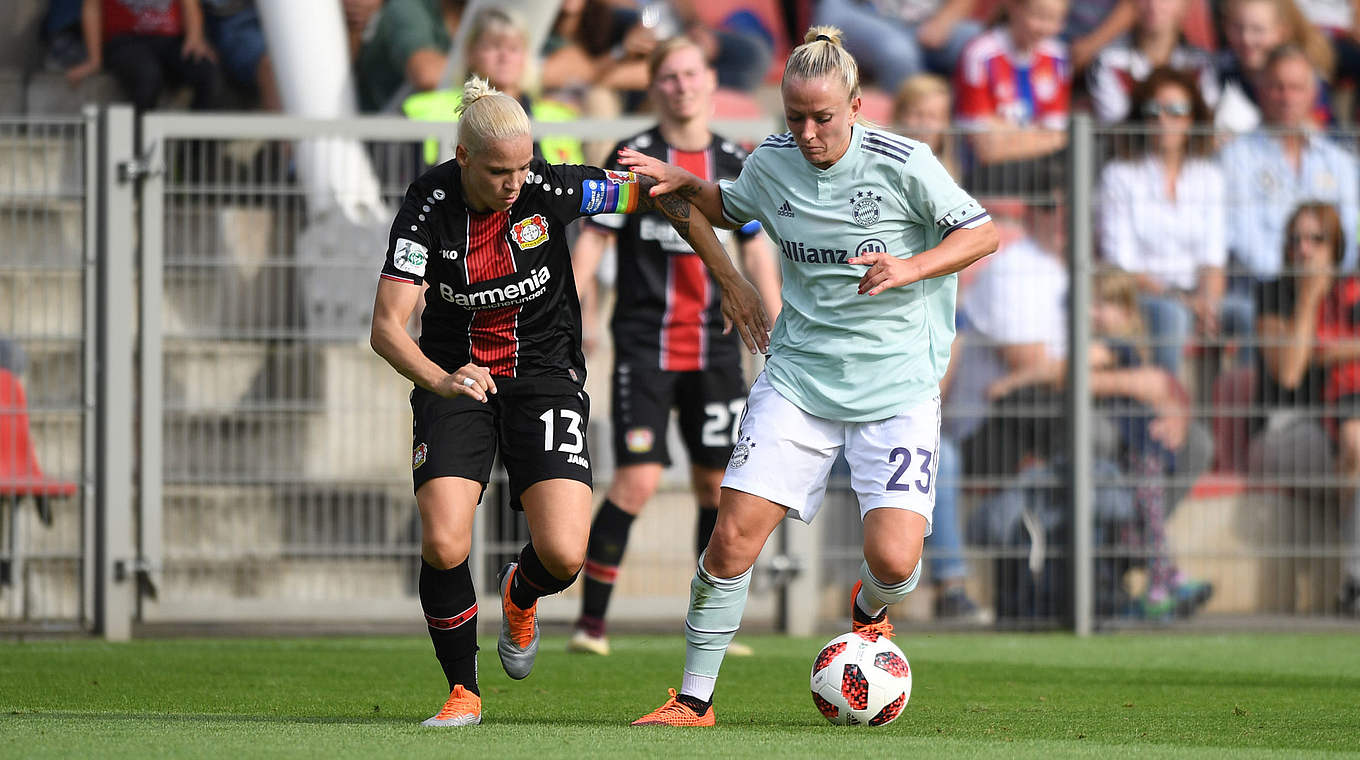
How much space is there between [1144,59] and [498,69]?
5.00 metres

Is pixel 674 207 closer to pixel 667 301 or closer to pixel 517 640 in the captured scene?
pixel 517 640

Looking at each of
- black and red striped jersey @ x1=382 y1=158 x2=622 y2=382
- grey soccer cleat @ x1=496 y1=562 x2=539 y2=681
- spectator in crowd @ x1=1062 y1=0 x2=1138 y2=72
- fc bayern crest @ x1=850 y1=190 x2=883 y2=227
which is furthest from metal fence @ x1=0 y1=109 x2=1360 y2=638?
fc bayern crest @ x1=850 y1=190 x2=883 y2=227

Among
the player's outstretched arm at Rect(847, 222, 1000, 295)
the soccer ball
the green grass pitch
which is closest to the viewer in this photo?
the green grass pitch

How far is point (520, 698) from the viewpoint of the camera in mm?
6645

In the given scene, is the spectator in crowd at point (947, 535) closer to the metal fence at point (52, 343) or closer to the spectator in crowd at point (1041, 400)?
the spectator in crowd at point (1041, 400)

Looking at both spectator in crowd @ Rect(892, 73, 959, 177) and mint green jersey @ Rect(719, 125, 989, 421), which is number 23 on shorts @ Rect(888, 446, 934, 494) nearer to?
mint green jersey @ Rect(719, 125, 989, 421)

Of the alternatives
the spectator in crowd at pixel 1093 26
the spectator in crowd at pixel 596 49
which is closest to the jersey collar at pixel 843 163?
the spectator in crowd at pixel 596 49

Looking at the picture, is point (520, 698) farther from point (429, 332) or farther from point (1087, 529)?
point (1087, 529)

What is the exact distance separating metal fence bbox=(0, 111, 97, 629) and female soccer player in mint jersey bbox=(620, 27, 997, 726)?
4.81m

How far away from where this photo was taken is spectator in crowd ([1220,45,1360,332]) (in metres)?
9.92

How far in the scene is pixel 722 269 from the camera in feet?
19.3

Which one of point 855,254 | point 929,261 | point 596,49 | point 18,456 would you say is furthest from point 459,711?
point 596,49

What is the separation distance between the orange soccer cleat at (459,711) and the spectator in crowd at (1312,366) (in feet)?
18.9

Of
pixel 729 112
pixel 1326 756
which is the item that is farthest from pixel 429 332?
pixel 729 112
